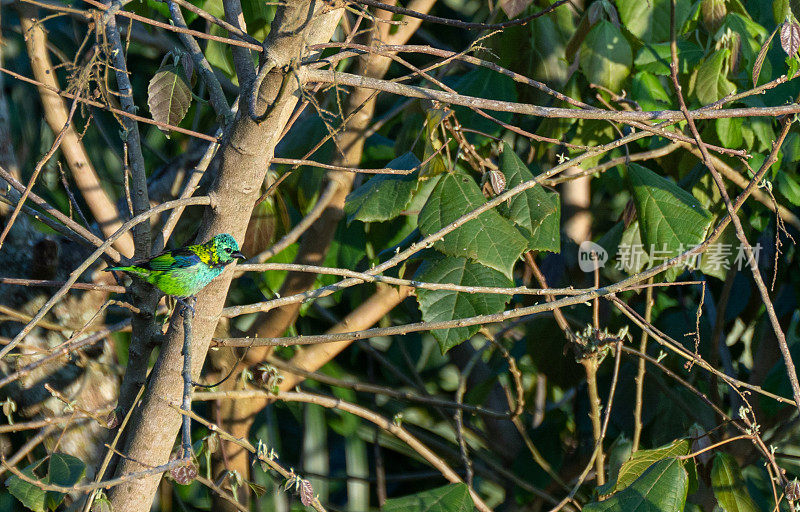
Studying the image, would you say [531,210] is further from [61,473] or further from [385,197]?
[61,473]

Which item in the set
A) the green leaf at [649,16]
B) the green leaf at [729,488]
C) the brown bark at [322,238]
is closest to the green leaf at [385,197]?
the brown bark at [322,238]

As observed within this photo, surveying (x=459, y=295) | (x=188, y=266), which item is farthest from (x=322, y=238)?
(x=188, y=266)

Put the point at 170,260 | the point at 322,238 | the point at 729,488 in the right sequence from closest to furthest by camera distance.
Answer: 1. the point at 170,260
2. the point at 729,488
3. the point at 322,238

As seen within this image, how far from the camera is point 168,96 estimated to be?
5.89 ft

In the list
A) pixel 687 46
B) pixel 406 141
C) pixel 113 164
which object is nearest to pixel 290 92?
pixel 406 141

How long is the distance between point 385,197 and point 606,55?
89cm

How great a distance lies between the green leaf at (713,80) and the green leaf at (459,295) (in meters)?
0.95

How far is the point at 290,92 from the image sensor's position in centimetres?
135

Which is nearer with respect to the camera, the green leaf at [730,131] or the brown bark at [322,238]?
the green leaf at [730,131]

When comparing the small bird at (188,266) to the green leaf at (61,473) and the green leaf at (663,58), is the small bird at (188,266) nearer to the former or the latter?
the green leaf at (61,473)

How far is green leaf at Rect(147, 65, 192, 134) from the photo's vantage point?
1780mm

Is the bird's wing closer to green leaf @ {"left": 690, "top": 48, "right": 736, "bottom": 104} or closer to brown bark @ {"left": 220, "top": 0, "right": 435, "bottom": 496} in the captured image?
brown bark @ {"left": 220, "top": 0, "right": 435, "bottom": 496}

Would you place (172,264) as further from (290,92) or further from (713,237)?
(713,237)

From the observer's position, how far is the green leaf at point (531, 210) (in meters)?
1.96
